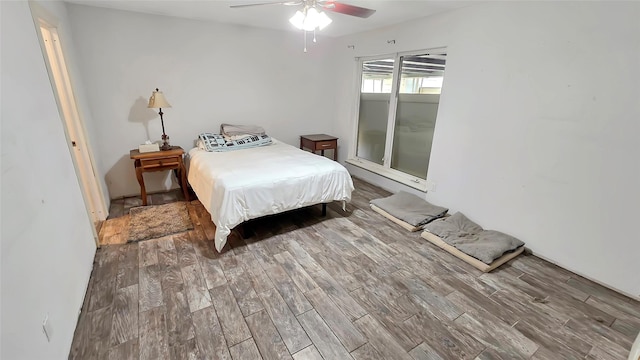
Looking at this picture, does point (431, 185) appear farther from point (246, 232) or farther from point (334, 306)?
point (246, 232)

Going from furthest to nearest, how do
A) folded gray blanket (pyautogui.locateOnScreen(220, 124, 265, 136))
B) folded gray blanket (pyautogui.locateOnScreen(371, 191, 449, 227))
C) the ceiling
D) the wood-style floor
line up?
folded gray blanket (pyautogui.locateOnScreen(220, 124, 265, 136)), folded gray blanket (pyautogui.locateOnScreen(371, 191, 449, 227)), the ceiling, the wood-style floor

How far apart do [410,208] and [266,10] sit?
272 cm

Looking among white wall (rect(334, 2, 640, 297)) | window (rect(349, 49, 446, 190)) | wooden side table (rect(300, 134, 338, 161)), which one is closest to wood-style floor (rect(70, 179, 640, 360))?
white wall (rect(334, 2, 640, 297))

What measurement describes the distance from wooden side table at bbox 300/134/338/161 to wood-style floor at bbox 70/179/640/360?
2.05 meters

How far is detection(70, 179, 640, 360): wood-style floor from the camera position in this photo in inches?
62.2

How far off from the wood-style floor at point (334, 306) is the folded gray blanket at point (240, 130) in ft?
5.38

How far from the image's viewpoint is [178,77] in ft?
11.5

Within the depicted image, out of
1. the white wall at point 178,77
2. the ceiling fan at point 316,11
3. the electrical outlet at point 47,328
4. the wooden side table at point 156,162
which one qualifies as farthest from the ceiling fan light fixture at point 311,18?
the electrical outlet at point 47,328

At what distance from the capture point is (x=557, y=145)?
7.30 feet

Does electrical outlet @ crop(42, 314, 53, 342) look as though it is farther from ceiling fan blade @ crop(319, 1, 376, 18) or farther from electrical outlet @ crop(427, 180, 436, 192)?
electrical outlet @ crop(427, 180, 436, 192)

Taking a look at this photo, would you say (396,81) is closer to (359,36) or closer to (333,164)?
(359,36)

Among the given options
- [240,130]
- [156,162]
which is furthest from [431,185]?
[156,162]

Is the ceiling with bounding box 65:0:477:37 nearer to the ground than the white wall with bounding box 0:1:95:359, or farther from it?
farther from it

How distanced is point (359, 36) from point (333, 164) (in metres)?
2.20
